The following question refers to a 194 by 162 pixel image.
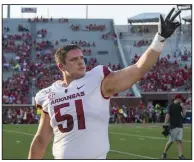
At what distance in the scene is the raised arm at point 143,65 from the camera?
4129 mm

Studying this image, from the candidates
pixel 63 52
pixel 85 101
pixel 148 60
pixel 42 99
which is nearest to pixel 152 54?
pixel 148 60

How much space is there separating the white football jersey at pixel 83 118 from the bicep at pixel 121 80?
0.05 meters

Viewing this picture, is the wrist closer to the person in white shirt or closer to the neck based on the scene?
the person in white shirt

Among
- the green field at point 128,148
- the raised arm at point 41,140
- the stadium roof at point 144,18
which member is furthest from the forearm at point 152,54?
the stadium roof at point 144,18

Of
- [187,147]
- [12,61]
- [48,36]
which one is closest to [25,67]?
[12,61]

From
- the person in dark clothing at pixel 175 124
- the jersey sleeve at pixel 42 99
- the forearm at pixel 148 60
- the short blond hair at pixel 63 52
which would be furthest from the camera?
the person in dark clothing at pixel 175 124

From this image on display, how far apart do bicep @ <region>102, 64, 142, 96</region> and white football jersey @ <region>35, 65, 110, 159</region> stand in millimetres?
49

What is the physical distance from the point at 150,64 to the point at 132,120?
2977 centimetres

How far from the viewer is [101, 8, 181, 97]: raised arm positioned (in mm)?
4129

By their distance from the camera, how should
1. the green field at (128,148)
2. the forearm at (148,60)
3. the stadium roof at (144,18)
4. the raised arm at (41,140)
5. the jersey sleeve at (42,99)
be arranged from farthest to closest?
the stadium roof at (144,18)
the green field at (128,148)
the raised arm at (41,140)
the jersey sleeve at (42,99)
the forearm at (148,60)

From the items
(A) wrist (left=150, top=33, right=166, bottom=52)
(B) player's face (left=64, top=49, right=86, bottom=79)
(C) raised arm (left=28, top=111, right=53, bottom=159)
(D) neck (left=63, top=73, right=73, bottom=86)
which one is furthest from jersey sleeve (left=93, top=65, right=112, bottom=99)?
(C) raised arm (left=28, top=111, right=53, bottom=159)

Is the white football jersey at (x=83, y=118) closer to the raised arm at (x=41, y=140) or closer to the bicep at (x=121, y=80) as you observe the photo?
the bicep at (x=121, y=80)

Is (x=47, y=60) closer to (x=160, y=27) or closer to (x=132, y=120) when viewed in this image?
(x=132, y=120)

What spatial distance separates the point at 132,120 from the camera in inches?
1329
